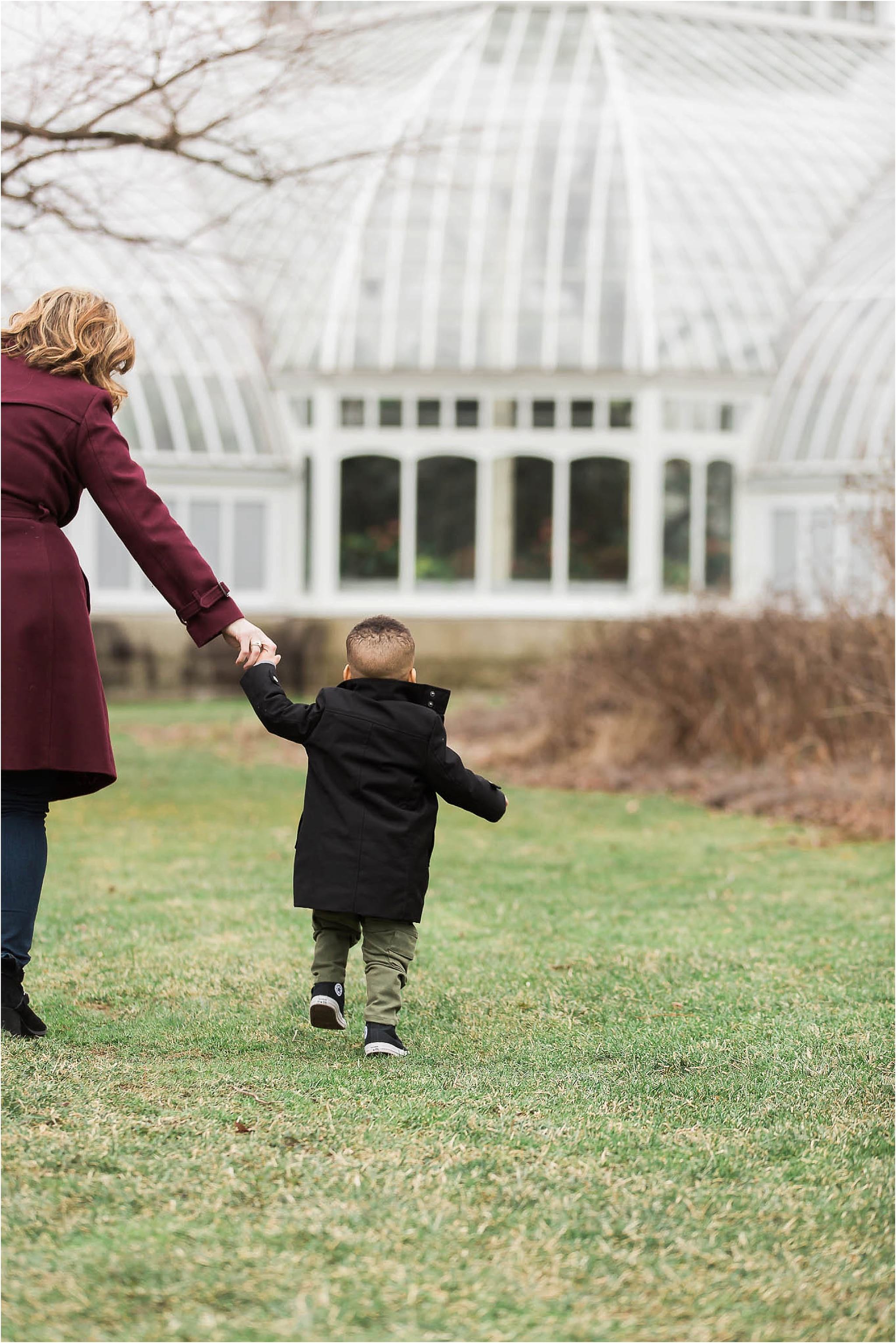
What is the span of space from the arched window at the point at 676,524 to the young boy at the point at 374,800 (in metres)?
19.5

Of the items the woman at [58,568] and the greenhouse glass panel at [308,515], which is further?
the greenhouse glass panel at [308,515]

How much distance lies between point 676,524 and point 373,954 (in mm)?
19868

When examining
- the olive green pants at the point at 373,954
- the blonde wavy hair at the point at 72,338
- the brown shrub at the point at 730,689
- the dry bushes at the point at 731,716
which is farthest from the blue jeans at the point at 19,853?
the brown shrub at the point at 730,689

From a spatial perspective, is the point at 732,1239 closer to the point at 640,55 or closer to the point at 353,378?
the point at 353,378

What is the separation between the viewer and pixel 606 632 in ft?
44.3

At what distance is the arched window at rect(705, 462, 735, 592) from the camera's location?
23938mm

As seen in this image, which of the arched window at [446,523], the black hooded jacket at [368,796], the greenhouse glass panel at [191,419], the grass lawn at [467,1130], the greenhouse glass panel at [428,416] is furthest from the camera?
the greenhouse glass panel at [191,419]

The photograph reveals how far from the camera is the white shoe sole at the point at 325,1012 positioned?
4.44 m

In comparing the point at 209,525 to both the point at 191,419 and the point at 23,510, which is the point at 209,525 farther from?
the point at 23,510

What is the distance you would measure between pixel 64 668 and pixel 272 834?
5845 mm

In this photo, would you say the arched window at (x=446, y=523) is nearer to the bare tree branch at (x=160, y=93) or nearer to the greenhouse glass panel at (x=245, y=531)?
the greenhouse glass panel at (x=245, y=531)

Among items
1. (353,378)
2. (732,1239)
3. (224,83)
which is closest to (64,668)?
(732,1239)

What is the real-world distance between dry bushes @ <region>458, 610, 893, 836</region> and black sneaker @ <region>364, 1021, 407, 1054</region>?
6009 millimetres

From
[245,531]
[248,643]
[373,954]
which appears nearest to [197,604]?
[248,643]
